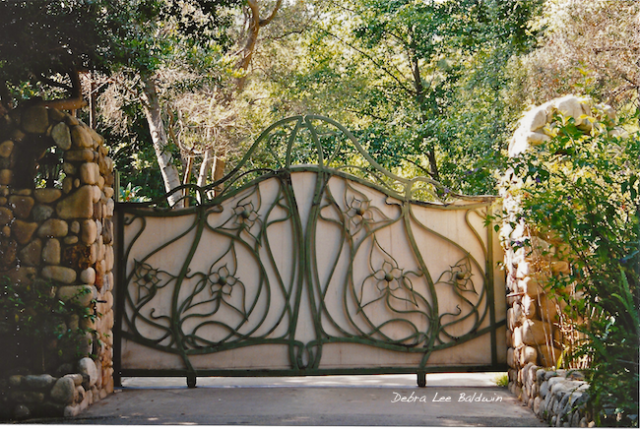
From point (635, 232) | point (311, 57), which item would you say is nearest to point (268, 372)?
point (635, 232)

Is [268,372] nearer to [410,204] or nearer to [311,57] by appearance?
[410,204]

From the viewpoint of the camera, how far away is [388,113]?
9.50 m

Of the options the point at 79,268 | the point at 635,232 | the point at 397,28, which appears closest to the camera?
the point at 635,232

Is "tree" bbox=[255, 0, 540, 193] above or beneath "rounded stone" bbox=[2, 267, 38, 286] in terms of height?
above

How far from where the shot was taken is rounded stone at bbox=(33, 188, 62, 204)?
357 cm

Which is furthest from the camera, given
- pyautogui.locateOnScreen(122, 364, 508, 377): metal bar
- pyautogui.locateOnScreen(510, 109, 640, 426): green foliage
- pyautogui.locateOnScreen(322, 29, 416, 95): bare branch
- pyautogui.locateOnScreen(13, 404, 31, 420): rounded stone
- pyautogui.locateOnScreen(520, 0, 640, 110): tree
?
pyautogui.locateOnScreen(322, 29, 416, 95): bare branch

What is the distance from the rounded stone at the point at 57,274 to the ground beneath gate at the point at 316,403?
70 centimetres

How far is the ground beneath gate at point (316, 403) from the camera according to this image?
3336 mm

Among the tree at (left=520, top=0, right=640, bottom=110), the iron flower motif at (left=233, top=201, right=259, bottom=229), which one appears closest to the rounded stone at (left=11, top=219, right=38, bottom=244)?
the iron flower motif at (left=233, top=201, right=259, bottom=229)

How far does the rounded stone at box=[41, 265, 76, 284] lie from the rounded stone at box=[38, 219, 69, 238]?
0.57 feet

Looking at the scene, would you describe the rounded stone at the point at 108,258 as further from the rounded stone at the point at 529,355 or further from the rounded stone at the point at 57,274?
the rounded stone at the point at 529,355

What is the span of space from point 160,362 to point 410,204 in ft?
5.98

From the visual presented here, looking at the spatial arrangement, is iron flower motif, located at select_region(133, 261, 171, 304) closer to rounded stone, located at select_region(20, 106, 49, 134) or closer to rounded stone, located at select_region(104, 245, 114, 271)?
rounded stone, located at select_region(104, 245, 114, 271)

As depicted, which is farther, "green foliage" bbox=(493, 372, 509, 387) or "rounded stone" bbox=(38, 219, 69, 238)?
"green foliage" bbox=(493, 372, 509, 387)
